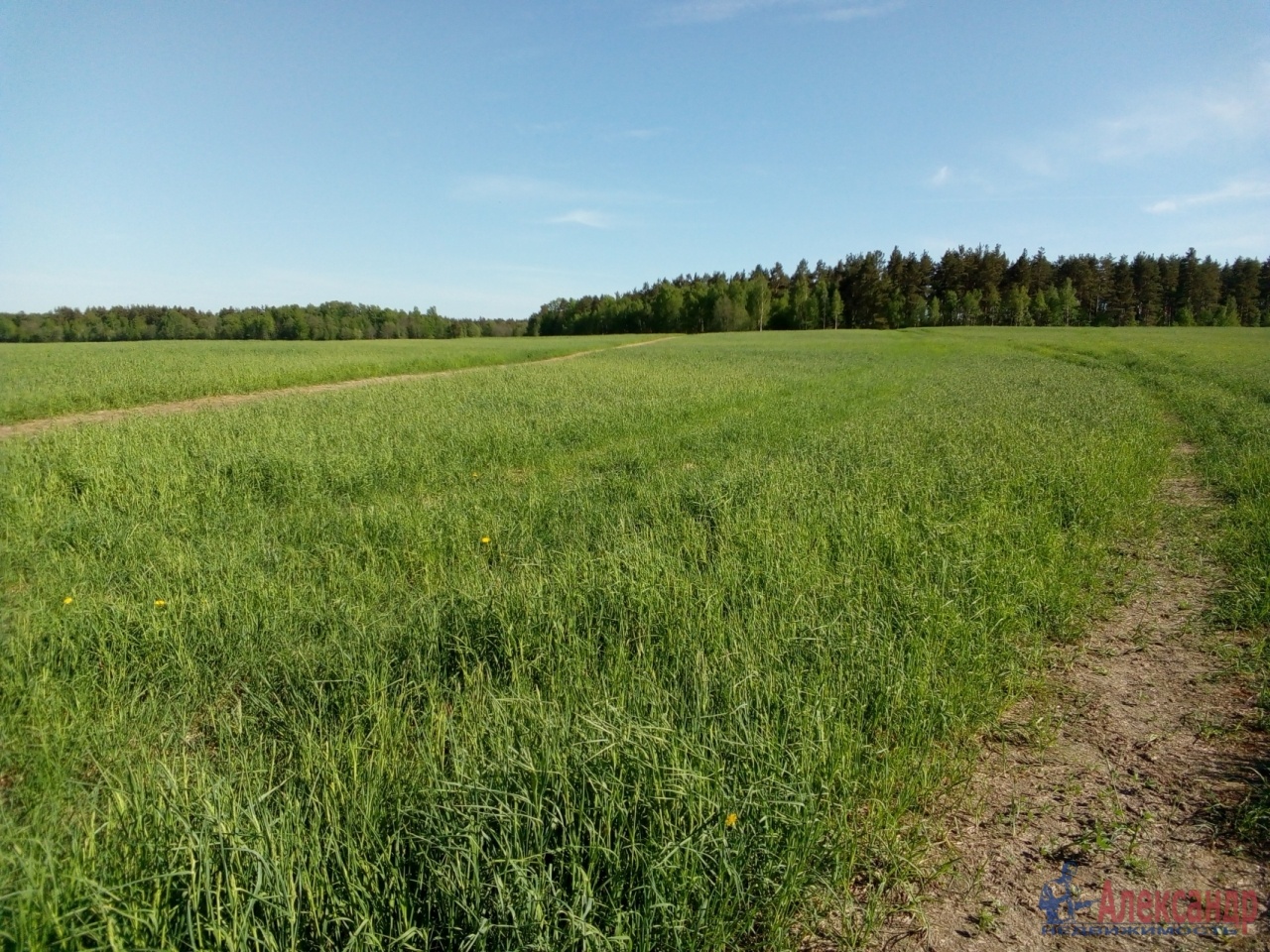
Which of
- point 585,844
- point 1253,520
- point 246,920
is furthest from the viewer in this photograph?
point 1253,520

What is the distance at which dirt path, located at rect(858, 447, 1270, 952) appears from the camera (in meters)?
2.62

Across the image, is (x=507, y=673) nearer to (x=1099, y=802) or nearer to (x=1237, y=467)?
(x=1099, y=802)

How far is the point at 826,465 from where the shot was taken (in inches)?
373

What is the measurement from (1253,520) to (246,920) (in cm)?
948

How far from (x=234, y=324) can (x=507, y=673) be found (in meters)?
104

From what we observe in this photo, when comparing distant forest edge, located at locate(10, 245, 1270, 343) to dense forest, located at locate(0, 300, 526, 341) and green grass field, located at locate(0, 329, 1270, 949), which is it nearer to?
dense forest, located at locate(0, 300, 526, 341)

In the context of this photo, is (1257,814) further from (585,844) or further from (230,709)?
(230,709)

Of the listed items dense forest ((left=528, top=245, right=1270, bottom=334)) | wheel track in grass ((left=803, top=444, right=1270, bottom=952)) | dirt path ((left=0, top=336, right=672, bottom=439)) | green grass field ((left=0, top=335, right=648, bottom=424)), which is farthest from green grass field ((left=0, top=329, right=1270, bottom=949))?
dense forest ((left=528, top=245, right=1270, bottom=334))

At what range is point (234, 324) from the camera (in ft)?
294

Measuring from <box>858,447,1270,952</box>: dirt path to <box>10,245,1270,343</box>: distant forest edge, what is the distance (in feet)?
302

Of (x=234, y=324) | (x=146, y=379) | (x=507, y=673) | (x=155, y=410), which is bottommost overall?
(x=507, y=673)

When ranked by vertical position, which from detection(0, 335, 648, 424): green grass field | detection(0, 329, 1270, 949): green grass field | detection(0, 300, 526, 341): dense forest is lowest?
detection(0, 329, 1270, 949): green grass field

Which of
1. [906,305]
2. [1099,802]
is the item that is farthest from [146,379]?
[906,305]

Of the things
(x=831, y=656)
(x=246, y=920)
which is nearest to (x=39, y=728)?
(x=246, y=920)
